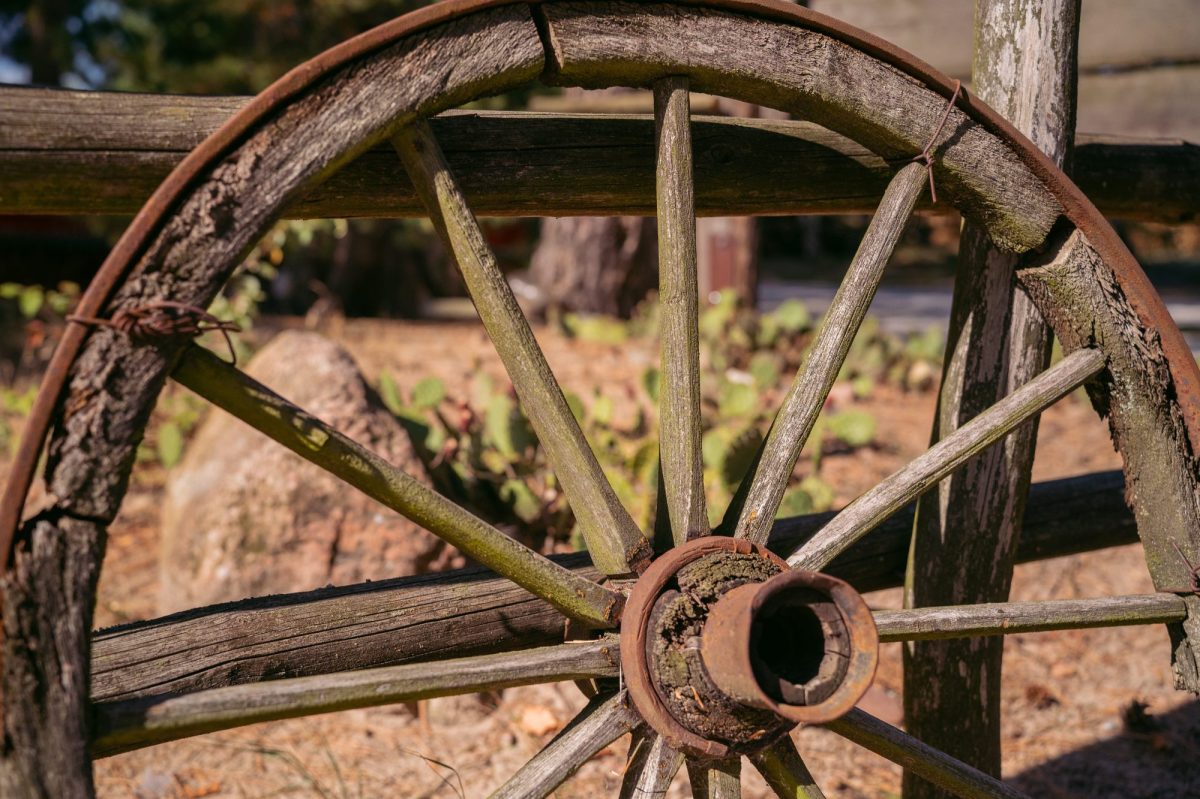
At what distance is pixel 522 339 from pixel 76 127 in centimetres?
62

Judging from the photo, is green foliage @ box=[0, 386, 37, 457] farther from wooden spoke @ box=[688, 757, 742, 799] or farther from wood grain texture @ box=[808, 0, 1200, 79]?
wood grain texture @ box=[808, 0, 1200, 79]

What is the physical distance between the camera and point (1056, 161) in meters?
1.85

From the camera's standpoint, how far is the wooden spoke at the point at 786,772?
56.5 inches

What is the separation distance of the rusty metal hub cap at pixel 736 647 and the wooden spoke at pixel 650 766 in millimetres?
44

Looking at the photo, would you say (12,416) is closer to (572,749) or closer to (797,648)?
(572,749)

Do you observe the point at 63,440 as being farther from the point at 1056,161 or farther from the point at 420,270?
the point at 420,270

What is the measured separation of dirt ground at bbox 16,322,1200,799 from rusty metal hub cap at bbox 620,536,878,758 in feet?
2.50

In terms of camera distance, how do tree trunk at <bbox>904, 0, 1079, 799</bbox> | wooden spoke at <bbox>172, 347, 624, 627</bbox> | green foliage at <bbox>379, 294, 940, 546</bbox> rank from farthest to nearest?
green foliage at <bbox>379, 294, 940, 546</bbox> → tree trunk at <bbox>904, 0, 1079, 799</bbox> → wooden spoke at <bbox>172, 347, 624, 627</bbox>

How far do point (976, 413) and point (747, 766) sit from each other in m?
1.12

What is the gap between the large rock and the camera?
271cm

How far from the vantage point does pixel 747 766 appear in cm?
252

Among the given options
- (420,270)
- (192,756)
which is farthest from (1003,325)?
(420,270)

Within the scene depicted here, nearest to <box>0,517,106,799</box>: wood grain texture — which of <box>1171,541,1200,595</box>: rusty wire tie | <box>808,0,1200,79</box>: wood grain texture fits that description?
<box>1171,541,1200,595</box>: rusty wire tie

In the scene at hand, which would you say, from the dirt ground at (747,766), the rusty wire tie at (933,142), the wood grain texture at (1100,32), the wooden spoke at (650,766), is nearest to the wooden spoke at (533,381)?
the wooden spoke at (650,766)
